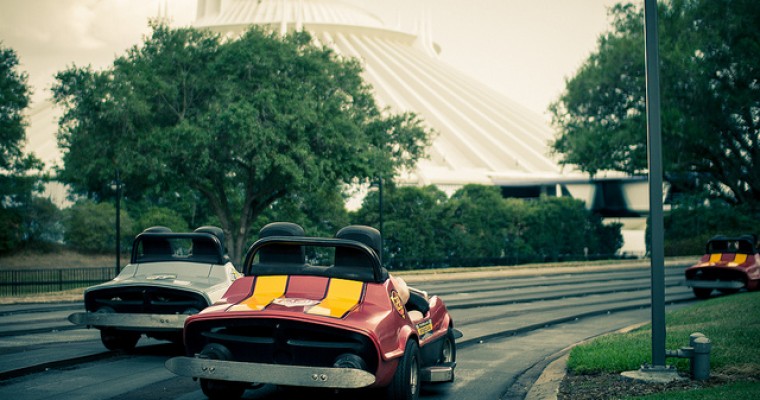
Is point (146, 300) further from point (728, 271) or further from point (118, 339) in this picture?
point (728, 271)

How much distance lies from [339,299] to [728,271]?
18.5m

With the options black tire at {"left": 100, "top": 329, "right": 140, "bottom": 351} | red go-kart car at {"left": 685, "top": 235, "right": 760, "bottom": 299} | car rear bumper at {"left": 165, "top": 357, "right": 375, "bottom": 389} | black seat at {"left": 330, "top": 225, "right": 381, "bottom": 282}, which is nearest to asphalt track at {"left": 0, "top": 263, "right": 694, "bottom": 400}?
black tire at {"left": 100, "top": 329, "right": 140, "bottom": 351}

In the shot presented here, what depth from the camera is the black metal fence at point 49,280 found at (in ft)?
122

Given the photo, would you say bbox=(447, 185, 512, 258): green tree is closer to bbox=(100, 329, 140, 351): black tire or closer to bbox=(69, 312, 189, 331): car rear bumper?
bbox=(100, 329, 140, 351): black tire

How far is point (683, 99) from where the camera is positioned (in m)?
34.9

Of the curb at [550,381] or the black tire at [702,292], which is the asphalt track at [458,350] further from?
the black tire at [702,292]

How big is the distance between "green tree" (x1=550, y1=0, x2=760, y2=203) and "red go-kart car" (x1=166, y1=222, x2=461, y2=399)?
26.8 m

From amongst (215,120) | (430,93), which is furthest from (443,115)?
(215,120)

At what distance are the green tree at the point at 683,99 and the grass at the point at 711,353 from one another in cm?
1906

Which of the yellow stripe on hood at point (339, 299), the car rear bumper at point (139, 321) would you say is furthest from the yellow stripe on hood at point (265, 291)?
the car rear bumper at point (139, 321)

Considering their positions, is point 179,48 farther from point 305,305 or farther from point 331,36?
point 331,36

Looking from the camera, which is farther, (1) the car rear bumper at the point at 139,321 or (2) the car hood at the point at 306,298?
(1) the car rear bumper at the point at 139,321

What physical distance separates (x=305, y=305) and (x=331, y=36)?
88.7 m

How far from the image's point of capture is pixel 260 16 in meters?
95.4
